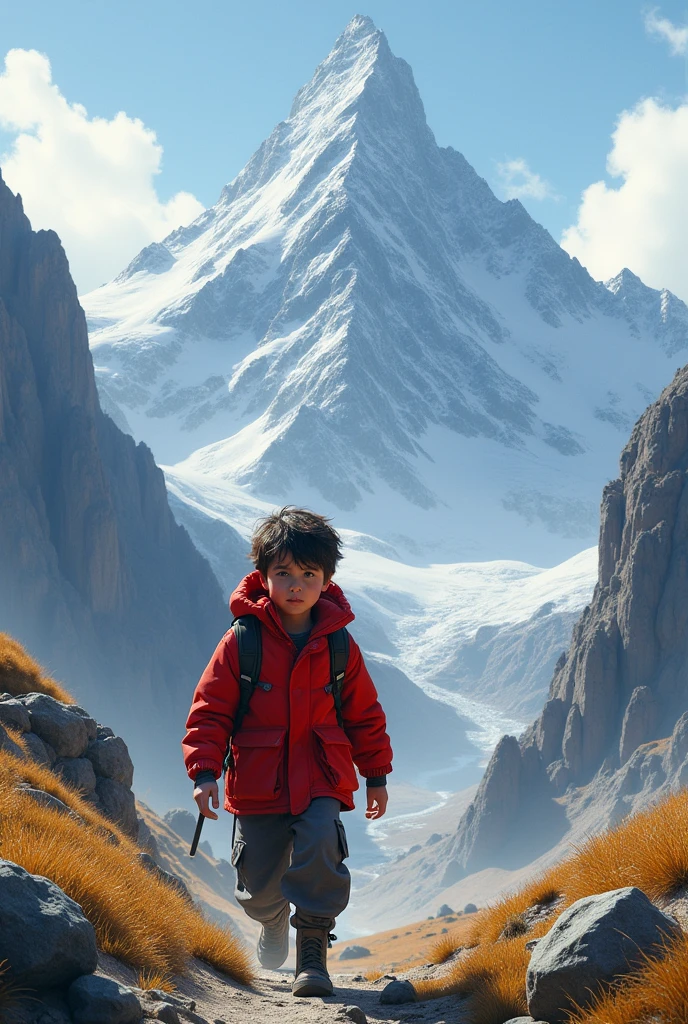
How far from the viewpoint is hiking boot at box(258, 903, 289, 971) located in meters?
8.07

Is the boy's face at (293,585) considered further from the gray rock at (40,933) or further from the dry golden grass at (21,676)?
the dry golden grass at (21,676)

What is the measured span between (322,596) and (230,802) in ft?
5.41

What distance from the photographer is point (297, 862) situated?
688 centimetres

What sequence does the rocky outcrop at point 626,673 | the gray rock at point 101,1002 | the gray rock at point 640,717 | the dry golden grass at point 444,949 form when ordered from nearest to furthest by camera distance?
the gray rock at point 101,1002 → the dry golden grass at point 444,949 → the rocky outcrop at point 626,673 → the gray rock at point 640,717

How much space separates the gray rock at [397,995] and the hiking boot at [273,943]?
844mm

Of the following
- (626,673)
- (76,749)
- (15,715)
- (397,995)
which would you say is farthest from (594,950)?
(626,673)

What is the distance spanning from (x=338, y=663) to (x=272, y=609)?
1.99 ft

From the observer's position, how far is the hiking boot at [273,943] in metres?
8.07

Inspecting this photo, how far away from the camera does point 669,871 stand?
643 cm

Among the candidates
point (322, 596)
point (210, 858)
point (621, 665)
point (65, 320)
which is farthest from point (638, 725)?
point (322, 596)

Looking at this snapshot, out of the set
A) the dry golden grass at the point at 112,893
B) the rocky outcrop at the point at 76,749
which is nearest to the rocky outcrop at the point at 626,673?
the rocky outcrop at the point at 76,749

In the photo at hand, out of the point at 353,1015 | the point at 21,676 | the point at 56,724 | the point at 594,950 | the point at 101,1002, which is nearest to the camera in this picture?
the point at 101,1002

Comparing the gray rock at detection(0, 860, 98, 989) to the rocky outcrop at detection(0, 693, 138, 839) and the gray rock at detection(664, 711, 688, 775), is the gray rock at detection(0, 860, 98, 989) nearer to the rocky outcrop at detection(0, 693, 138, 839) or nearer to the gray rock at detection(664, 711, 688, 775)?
the rocky outcrop at detection(0, 693, 138, 839)

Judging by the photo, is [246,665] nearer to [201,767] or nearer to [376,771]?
[201,767]
